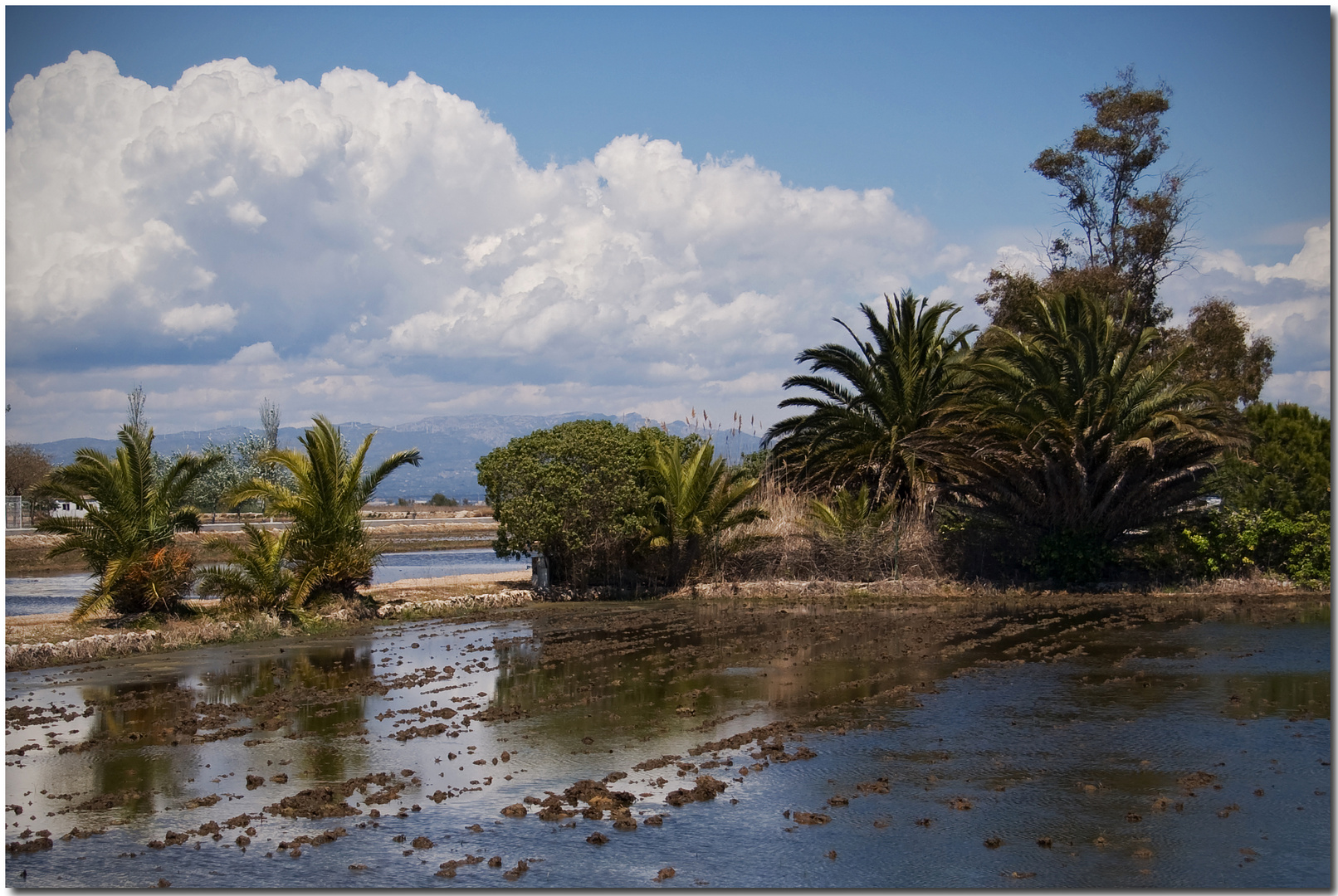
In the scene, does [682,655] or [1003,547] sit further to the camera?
[1003,547]

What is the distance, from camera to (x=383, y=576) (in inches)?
1270

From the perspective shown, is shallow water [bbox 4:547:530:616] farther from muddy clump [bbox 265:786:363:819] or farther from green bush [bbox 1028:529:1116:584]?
green bush [bbox 1028:529:1116:584]

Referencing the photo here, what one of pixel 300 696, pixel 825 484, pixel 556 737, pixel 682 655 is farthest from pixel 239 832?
pixel 825 484

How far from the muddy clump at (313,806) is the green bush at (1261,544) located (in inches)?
714

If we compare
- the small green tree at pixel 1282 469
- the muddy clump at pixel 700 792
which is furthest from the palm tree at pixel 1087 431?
the muddy clump at pixel 700 792

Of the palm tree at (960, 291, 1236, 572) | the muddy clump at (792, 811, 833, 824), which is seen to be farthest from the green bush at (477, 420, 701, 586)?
the muddy clump at (792, 811, 833, 824)

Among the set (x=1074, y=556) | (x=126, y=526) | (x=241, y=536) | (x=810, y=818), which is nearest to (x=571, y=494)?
(x=126, y=526)

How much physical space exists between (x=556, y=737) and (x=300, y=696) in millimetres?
4017

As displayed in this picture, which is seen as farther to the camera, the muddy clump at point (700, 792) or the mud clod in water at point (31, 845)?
the muddy clump at point (700, 792)

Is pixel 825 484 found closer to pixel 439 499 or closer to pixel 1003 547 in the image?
pixel 1003 547

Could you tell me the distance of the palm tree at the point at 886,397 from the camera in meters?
25.0

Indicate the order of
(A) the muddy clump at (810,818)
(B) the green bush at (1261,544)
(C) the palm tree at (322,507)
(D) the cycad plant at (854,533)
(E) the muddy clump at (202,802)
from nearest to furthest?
1. (A) the muddy clump at (810,818)
2. (E) the muddy clump at (202,802)
3. (C) the palm tree at (322,507)
4. (B) the green bush at (1261,544)
5. (D) the cycad plant at (854,533)

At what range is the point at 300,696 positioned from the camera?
12.5m

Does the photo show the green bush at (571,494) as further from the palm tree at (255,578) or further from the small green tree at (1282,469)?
the small green tree at (1282,469)
